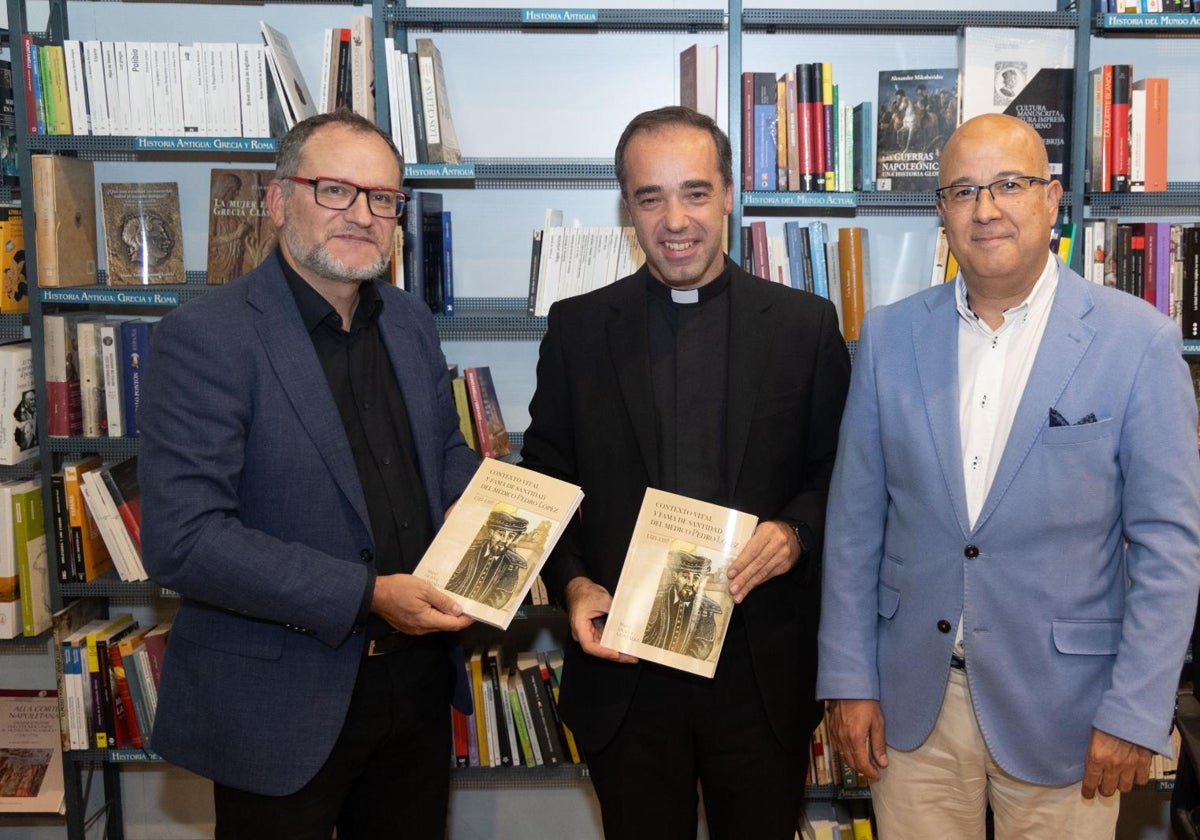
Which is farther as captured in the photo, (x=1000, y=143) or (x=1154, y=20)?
(x=1154, y=20)

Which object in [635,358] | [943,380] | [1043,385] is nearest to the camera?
[1043,385]

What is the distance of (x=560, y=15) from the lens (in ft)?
10.8

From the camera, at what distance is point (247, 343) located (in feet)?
6.75

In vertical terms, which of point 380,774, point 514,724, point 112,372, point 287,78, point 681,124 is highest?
point 287,78

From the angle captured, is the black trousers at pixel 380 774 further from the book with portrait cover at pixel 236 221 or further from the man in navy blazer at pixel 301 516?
the book with portrait cover at pixel 236 221

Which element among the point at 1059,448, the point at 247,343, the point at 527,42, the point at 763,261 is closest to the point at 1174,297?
the point at 763,261

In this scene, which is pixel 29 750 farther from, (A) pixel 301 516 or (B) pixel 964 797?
(B) pixel 964 797

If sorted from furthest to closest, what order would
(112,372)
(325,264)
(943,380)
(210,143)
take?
1. (112,372)
2. (210,143)
3. (325,264)
4. (943,380)

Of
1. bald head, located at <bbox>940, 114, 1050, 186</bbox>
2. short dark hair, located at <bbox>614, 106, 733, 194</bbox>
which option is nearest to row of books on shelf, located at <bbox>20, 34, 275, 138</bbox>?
short dark hair, located at <bbox>614, 106, 733, 194</bbox>

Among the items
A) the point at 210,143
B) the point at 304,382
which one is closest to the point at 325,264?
the point at 304,382

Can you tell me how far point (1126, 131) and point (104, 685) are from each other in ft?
12.9

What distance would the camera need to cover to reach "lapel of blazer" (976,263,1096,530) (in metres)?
1.90

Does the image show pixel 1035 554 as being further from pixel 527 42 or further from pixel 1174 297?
pixel 527 42

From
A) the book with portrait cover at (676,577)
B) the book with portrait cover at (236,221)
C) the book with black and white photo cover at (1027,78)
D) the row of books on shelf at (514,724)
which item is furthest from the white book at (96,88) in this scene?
the book with black and white photo cover at (1027,78)
